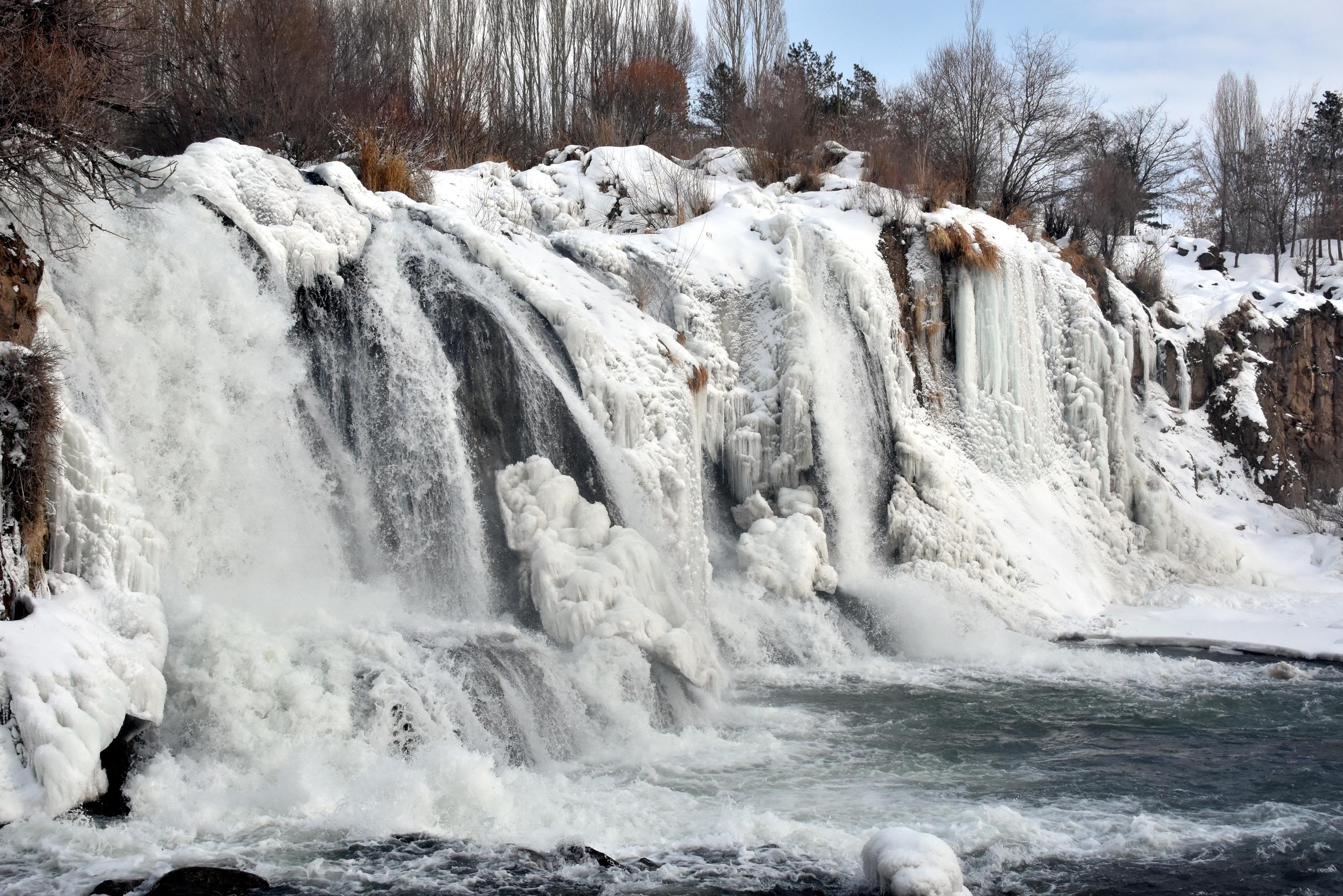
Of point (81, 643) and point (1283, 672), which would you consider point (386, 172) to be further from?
point (1283, 672)

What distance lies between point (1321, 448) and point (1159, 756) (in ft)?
43.5

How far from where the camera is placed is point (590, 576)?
9656 mm

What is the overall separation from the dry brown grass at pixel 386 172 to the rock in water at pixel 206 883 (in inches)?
362

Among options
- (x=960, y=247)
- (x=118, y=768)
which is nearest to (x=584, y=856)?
(x=118, y=768)

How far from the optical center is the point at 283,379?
392 inches

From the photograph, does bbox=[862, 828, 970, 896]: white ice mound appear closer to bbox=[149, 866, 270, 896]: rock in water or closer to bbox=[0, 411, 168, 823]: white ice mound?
bbox=[149, 866, 270, 896]: rock in water

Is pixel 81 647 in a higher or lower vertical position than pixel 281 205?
lower

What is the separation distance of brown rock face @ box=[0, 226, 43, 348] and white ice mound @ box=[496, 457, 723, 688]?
410 centimetres

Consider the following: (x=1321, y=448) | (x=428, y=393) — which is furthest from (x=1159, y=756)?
(x=1321, y=448)

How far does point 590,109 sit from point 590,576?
655 inches

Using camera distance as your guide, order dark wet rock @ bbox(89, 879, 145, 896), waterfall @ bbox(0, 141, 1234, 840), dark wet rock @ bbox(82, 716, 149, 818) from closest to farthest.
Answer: dark wet rock @ bbox(89, 879, 145, 896), dark wet rock @ bbox(82, 716, 149, 818), waterfall @ bbox(0, 141, 1234, 840)

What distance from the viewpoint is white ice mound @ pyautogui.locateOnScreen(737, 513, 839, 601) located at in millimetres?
12008

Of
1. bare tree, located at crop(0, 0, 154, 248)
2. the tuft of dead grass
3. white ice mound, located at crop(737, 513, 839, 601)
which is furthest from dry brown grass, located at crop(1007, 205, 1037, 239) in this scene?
the tuft of dead grass

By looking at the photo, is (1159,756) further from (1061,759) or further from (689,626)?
(689,626)
